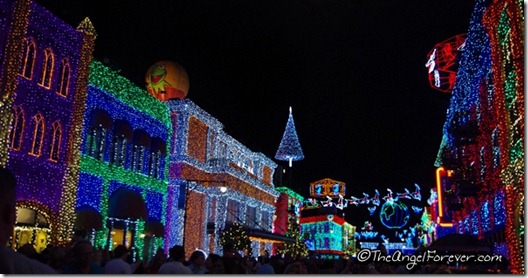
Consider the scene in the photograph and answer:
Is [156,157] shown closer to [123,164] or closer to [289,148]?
[123,164]

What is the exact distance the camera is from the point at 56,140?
1970 cm

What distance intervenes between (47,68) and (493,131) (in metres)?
18.7

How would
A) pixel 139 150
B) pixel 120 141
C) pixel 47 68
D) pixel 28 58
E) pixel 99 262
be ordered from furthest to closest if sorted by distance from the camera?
1. pixel 139 150
2. pixel 120 141
3. pixel 47 68
4. pixel 28 58
5. pixel 99 262

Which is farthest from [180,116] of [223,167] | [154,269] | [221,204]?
[154,269]

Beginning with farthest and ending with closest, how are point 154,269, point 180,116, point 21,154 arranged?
point 180,116 → point 21,154 → point 154,269

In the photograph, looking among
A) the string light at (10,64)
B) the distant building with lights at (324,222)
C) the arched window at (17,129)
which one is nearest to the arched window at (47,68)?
the string light at (10,64)

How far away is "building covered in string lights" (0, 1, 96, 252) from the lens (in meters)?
16.8

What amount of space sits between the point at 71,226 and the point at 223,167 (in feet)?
47.0

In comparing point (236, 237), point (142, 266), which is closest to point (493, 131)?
point (236, 237)

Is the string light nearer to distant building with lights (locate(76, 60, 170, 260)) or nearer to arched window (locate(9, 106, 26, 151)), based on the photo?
arched window (locate(9, 106, 26, 151))

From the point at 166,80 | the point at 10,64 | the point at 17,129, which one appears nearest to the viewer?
the point at 10,64

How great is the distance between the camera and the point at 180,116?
96.8ft

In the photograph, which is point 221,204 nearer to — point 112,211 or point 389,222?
point 112,211

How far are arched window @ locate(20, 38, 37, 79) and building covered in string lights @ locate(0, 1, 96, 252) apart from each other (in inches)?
1.3
